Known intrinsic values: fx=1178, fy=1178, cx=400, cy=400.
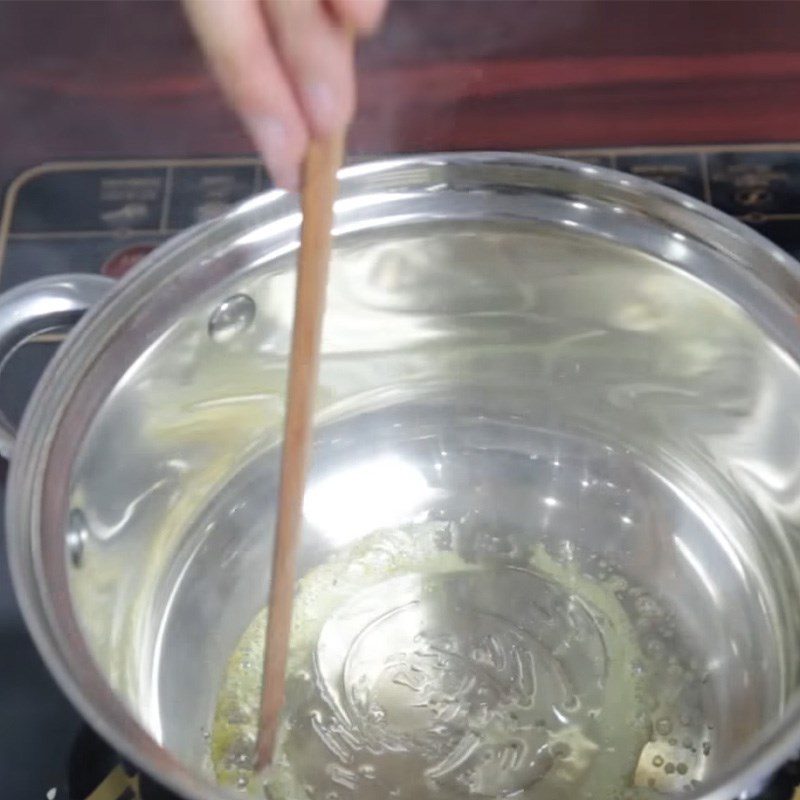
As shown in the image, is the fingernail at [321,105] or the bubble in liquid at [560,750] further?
the bubble in liquid at [560,750]

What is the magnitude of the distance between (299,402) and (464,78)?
0.44 metres

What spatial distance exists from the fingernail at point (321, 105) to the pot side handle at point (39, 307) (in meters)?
0.26

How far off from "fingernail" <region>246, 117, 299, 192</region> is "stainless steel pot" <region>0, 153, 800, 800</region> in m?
0.20

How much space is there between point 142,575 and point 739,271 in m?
0.36

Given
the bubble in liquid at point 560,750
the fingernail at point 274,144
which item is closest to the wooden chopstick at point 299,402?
the fingernail at point 274,144

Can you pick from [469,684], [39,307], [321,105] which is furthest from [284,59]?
[469,684]

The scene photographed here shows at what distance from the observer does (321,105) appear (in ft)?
1.15

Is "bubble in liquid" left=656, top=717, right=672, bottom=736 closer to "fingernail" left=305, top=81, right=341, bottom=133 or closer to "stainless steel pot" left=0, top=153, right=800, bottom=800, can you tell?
"stainless steel pot" left=0, top=153, right=800, bottom=800

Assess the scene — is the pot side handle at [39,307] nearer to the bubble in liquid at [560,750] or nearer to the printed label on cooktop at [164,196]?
the printed label on cooktop at [164,196]

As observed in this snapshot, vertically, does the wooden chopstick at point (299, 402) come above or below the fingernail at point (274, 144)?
below

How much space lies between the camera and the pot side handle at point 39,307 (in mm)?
562

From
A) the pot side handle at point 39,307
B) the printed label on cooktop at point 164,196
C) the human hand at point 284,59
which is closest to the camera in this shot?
the human hand at point 284,59

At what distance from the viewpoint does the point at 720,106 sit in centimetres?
81

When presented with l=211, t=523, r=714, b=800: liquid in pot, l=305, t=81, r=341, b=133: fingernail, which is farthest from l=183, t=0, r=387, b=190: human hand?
l=211, t=523, r=714, b=800: liquid in pot
